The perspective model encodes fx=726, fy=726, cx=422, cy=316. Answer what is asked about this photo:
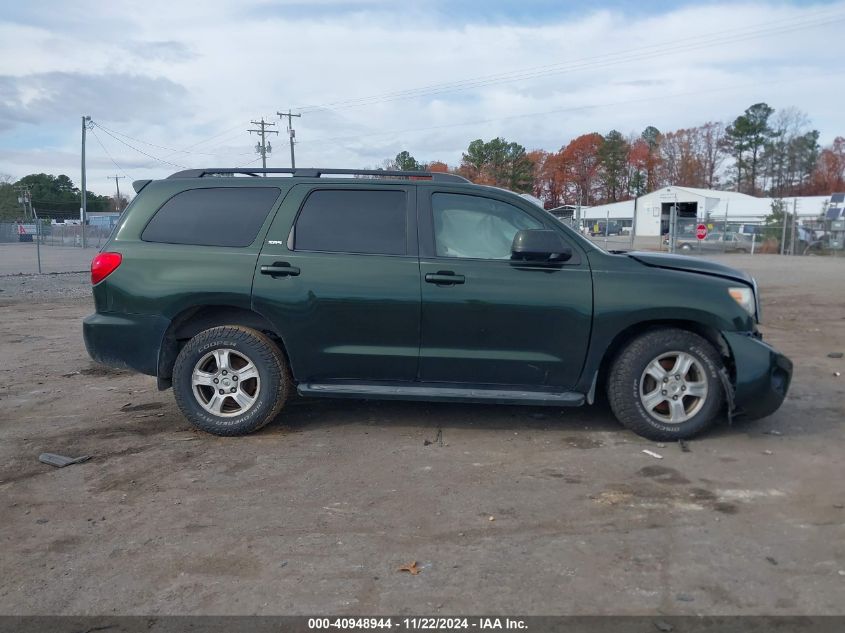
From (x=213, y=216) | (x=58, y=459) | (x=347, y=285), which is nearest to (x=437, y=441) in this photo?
(x=347, y=285)

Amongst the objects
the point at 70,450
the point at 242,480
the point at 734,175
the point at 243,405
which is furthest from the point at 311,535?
the point at 734,175

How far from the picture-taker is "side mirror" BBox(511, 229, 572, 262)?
4.91 metres

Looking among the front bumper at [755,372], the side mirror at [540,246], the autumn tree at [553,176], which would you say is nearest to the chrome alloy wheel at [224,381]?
the side mirror at [540,246]

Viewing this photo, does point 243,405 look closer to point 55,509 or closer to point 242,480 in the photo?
point 242,480

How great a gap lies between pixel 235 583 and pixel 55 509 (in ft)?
4.78

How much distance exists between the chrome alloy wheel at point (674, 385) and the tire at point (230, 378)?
8.45 feet

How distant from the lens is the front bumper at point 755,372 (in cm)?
491

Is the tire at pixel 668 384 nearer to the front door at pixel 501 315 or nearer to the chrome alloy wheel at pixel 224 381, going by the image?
the front door at pixel 501 315

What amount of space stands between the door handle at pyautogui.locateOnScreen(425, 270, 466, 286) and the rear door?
11cm

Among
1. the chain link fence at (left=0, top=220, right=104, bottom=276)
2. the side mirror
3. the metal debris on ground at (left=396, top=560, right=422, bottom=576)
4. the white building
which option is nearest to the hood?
the side mirror

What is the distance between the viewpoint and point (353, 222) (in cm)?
528

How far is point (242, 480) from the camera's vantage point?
174 inches

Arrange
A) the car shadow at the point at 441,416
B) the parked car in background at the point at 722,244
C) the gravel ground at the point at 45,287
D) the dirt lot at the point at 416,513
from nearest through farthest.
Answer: the dirt lot at the point at 416,513, the car shadow at the point at 441,416, the gravel ground at the point at 45,287, the parked car in background at the point at 722,244

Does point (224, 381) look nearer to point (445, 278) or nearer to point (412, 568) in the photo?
point (445, 278)
